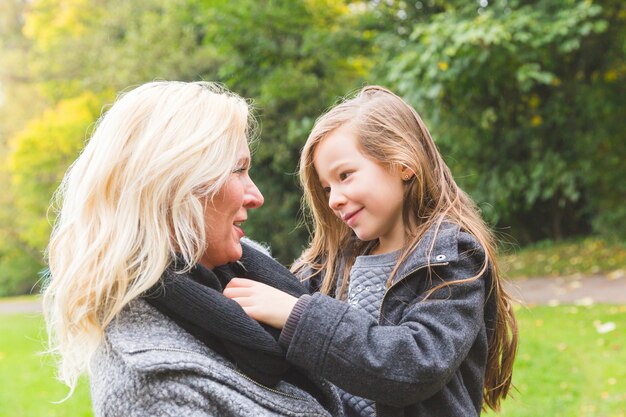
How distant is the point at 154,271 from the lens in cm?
158

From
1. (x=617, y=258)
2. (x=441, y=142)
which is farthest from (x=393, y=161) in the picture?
(x=617, y=258)

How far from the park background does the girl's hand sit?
1.53 meters

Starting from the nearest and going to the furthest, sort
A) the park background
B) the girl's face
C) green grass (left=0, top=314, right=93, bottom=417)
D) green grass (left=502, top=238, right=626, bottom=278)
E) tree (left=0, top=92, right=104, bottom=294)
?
the girl's face
green grass (left=0, top=314, right=93, bottom=417)
the park background
green grass (left=502, top=238, right=626, bottom=278)
tree (left=0, top=92, right=104, bottom=294)

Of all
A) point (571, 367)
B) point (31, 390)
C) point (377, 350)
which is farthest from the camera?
point (31, 390)

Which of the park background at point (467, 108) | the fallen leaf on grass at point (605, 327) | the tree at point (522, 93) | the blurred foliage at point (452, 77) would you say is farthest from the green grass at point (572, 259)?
the fallen leaf on grass at point (605, 327)

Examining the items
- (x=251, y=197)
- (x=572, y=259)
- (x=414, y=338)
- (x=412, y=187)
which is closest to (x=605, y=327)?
(x=572, y=259)

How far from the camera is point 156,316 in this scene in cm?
164

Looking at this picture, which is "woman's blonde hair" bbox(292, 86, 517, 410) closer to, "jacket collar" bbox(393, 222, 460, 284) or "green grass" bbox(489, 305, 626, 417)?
"jacket collar" bbox(393, 222, 460, 284)

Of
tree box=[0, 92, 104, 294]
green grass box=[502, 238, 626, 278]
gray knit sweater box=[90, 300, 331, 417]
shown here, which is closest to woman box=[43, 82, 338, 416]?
gray knit sweater box=[90, 300, 331, 417]

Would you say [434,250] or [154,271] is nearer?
[154,271]

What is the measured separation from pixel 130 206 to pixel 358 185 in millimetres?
744

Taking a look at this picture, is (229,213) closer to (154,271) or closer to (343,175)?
(154,271)

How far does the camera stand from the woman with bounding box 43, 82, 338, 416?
1535 millimetres

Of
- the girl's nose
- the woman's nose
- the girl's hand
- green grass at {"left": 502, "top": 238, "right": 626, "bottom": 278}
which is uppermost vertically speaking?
the woman's nose
